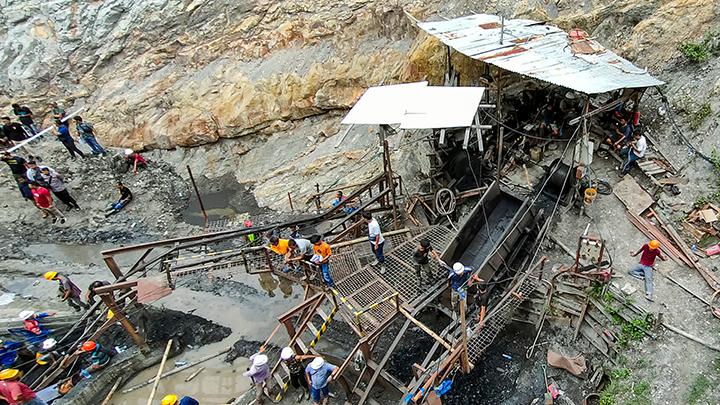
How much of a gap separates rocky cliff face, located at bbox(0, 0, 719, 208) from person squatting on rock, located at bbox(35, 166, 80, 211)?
446 cm

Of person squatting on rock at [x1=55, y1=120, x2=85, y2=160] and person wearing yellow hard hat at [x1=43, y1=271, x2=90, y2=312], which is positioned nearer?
person wearing yellow hard hat at [x1=43, y1=271, x2=90, y2=312]

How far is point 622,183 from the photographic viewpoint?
39.4 ft

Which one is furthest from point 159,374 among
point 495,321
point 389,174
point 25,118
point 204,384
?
point 25,118

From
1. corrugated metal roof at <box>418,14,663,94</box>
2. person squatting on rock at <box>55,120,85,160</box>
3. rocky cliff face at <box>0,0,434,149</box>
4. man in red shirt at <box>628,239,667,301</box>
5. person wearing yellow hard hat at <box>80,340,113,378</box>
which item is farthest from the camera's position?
rocky cliff face at <box>0,0,434,149</box>

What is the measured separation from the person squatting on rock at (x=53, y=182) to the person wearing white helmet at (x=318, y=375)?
1298 cm

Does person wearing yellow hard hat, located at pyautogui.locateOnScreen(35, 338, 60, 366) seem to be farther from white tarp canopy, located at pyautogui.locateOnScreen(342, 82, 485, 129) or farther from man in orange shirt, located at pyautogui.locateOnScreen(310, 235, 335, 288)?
white tarp canopy, located at pyautogui.locateOnScreen(342, 82, 485, 129)

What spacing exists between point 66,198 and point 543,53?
17.6 meters

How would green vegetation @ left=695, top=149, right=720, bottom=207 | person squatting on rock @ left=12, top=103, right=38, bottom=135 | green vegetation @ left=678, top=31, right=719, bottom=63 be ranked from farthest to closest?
person squatting on rock @ left=12, top=103, right=38, bottom=135 < green vegetation @ left=678, top=31, right=719, bottom=63 < green vegetation @ left=695, top=149, right=720, bottom=207

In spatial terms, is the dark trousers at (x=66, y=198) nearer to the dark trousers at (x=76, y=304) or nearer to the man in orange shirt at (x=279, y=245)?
the dark trousers at (x=76, y=304)

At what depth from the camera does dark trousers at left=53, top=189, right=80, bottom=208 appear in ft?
53.6

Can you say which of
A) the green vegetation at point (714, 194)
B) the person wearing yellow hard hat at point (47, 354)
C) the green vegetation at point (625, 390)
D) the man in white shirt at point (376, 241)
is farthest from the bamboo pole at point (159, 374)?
the green vegetation at point (714, 194)

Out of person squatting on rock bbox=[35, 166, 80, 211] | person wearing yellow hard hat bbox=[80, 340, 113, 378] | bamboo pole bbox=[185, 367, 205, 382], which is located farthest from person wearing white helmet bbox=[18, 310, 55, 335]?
person squatting on rock bbox=[35, 166, 80, 211]

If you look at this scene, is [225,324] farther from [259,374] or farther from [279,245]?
[259,374]

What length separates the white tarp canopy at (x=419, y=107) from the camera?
1033cm
